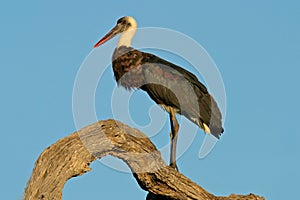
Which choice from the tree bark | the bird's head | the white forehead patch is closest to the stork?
the bird's head

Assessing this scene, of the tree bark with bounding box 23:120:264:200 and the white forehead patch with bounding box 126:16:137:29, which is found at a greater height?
the white forehead patch with bounding box 126:16:137:29

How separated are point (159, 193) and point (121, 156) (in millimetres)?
905

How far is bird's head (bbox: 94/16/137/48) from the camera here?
14.4 m

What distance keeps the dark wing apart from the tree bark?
2.16 m

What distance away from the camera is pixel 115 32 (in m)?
14.5

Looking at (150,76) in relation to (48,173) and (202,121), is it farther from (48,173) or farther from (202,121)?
(48,173)

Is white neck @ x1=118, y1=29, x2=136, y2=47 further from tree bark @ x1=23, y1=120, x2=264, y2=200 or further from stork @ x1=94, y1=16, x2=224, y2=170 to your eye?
tree bark @ x1=23, y1=120, x2=264, y2=200

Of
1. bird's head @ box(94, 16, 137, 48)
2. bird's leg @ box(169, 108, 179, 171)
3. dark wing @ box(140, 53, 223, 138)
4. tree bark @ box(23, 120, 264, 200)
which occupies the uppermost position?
bird's head @ box(94, 16, 137, 48)

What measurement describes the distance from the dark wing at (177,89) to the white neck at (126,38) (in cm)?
80

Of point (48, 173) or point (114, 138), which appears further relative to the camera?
point (114, 138)

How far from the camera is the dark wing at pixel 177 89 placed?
13.0m

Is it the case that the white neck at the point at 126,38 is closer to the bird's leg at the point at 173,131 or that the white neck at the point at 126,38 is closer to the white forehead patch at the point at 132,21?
the white forehead patch at the point at 132,21

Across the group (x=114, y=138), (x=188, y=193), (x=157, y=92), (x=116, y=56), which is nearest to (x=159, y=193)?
(x=188, y=193)

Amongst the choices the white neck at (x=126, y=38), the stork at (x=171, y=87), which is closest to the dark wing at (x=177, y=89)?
the stork at (x=171, y=87)
